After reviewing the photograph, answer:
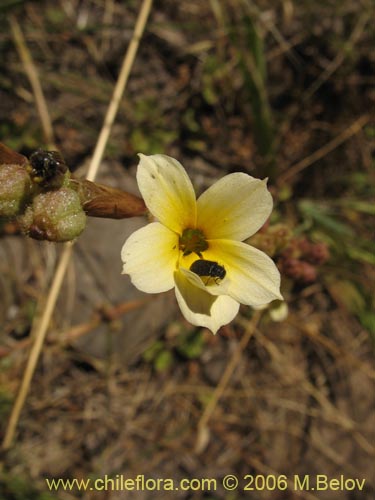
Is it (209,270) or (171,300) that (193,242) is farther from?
(171,300)

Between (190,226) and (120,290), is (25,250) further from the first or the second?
(190,226)

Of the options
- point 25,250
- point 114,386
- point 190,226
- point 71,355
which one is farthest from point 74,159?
point 190,226

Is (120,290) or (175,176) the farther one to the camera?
(120,290)

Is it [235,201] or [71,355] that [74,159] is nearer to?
[71,355]

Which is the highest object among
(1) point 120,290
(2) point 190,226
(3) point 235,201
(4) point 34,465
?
(3) point 235,201

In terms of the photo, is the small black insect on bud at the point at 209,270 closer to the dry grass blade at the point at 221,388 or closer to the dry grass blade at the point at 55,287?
the dry grass blade at the point at 55,287

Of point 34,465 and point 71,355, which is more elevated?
point 71,355

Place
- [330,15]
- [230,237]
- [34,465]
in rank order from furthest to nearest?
1. [330,15]
2. [34,465]
3. [230,237]

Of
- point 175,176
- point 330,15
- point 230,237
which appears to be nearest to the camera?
point 175,176
